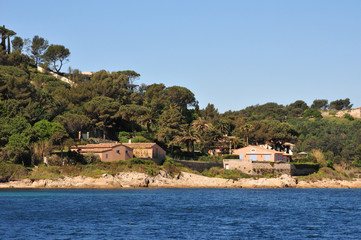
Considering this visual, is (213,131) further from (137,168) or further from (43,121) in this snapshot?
(43,121)

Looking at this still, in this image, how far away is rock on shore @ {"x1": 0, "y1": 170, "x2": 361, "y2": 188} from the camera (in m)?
76.4

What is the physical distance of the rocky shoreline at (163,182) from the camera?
76438mm

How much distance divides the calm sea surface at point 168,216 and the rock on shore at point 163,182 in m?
5.93

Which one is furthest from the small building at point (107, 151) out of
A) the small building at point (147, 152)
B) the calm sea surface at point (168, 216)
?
the calm sea surface at point (168, 216)

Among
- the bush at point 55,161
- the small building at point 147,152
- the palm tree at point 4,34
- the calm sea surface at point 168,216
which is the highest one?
the palm tree at point 4,34

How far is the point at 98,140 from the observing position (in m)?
101

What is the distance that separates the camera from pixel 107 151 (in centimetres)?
8519

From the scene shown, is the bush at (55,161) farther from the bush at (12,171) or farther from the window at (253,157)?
the window at (253,157)

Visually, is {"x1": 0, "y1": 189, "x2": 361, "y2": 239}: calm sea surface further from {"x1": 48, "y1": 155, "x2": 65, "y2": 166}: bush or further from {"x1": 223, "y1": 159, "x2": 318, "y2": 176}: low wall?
{"x1": 223, "y1": 159, "x2": 318, "y2": 176}: low wall

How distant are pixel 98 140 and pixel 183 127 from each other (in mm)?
20009

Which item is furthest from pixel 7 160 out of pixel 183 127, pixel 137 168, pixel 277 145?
pixel 277 145

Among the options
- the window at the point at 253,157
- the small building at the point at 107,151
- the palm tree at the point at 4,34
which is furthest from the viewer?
the palm tree at the point at 4,34

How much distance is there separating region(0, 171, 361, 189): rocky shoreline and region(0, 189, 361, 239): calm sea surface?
5935 millimetres

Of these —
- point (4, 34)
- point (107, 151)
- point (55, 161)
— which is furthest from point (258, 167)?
point (4, 34)
